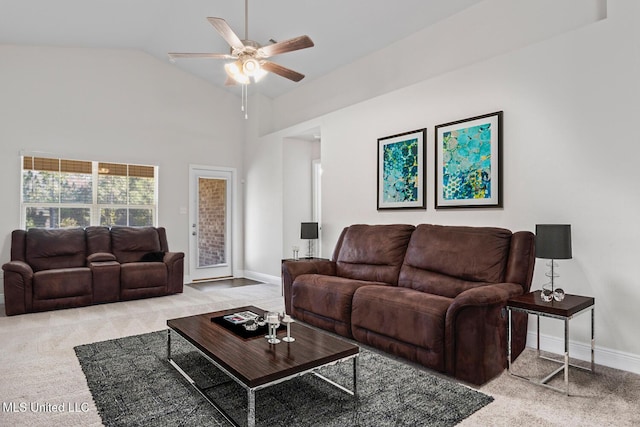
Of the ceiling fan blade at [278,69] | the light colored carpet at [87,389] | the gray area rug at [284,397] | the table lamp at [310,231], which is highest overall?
the ceiling fan blade at [278,69]

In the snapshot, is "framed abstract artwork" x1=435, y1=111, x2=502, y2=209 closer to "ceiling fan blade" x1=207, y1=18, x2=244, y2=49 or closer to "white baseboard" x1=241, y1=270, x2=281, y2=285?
"ceiling fan blade" x1=207, y1=18, x2=244, y2=49

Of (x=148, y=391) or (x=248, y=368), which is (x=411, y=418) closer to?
(x=248, y=368)

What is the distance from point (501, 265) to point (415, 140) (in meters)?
1.79

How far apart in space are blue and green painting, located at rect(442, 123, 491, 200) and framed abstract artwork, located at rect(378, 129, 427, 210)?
12.1 inches

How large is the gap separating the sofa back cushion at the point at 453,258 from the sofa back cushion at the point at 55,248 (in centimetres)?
448

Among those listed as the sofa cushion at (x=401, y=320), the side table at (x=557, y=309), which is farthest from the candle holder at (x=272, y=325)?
the side table at (x=557, y=309)

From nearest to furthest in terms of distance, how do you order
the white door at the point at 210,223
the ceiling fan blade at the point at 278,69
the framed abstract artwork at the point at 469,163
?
the ceiling fan blade at the point at 278,69 → the framed abstract artwork at the point at 469,163 → the white door at the point at 210,223

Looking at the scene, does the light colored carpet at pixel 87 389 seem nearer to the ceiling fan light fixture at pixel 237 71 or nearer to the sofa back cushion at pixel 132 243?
the sofa back cushion at pixel 132 243

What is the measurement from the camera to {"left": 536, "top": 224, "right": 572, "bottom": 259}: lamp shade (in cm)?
273

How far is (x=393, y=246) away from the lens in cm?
398

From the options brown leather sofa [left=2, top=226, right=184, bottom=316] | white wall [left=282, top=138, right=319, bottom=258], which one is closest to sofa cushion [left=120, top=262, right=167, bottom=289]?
brown leather sofa [left=2, top=226, right=184, bottom=316]

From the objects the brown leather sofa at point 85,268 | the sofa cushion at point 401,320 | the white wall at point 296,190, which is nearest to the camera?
the sofa cushion at point 401,320

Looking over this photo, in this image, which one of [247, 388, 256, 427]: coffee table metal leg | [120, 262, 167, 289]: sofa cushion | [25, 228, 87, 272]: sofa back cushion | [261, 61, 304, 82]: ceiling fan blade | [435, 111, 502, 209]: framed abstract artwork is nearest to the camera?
[247, 388, 256, 427]: coffee table metal leg

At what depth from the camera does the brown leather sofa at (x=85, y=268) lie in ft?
14.9
